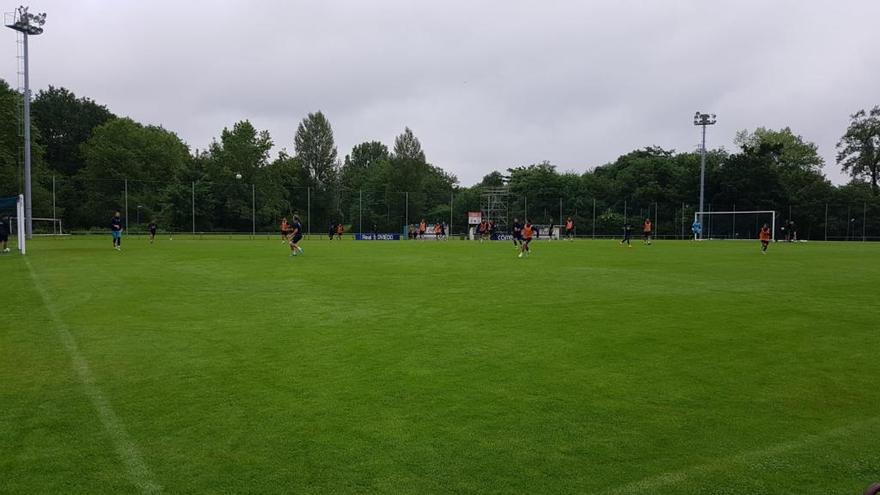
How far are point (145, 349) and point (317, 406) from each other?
134 inches

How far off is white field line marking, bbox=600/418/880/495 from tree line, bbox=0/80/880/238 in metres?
55.9

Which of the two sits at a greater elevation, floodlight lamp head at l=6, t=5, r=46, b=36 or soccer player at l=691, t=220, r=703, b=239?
floodlight lamp head at l=6, t=5, r=46, b=36

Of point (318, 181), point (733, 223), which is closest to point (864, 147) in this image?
point (733, 223)

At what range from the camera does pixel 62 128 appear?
74.6 m

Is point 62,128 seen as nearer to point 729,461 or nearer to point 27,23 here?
point 27,23

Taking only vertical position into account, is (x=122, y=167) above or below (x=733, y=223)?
above

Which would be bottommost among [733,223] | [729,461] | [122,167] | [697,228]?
[729,461]

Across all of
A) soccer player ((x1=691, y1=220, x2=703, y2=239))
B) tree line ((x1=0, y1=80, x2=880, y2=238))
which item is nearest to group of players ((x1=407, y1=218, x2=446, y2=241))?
tree line ((x1=0, y1=80, x2=880, y2=238))

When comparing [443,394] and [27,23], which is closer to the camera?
[443,394]

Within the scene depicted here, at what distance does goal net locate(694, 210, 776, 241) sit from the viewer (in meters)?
55.5

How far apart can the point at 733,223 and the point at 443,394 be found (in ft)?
193

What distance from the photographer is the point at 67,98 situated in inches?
3024

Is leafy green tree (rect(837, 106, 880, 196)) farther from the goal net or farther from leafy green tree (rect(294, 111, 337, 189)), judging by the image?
leafy green tree (rect(294, 111, 337, 189))

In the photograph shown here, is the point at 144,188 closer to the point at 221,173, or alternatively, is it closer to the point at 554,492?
the point at 221,173
